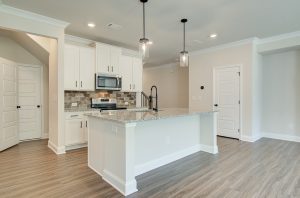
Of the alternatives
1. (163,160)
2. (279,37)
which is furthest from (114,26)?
(279,37)

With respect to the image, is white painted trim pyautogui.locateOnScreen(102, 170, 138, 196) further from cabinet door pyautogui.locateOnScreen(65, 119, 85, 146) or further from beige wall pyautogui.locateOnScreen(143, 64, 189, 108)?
beige wall pyautogui.locateOnScreen(143, 64, 189, 108)

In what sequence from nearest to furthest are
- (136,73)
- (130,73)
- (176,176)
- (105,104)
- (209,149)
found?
1. (176,176)
2. (209,149)
3. (105,104)
4. (130,73)
5. (136,73)

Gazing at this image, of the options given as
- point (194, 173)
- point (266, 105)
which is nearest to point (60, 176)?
point (194, 173)

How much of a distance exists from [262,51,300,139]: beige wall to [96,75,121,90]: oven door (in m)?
4.14

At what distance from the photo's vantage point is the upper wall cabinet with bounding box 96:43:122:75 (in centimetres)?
473

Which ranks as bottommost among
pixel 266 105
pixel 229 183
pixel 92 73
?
pixel 229 183

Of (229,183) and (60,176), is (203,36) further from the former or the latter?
(60,176)

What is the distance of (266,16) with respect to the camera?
3.47 metres

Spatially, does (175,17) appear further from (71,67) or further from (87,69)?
(71,67)

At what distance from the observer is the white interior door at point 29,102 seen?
4.93 meters

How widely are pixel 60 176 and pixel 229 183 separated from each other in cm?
241

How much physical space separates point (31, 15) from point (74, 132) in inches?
94.6

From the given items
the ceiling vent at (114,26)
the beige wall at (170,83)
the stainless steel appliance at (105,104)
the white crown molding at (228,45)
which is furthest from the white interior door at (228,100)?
the ceiling vent at (114,26)

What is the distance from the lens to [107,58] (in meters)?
4.89
